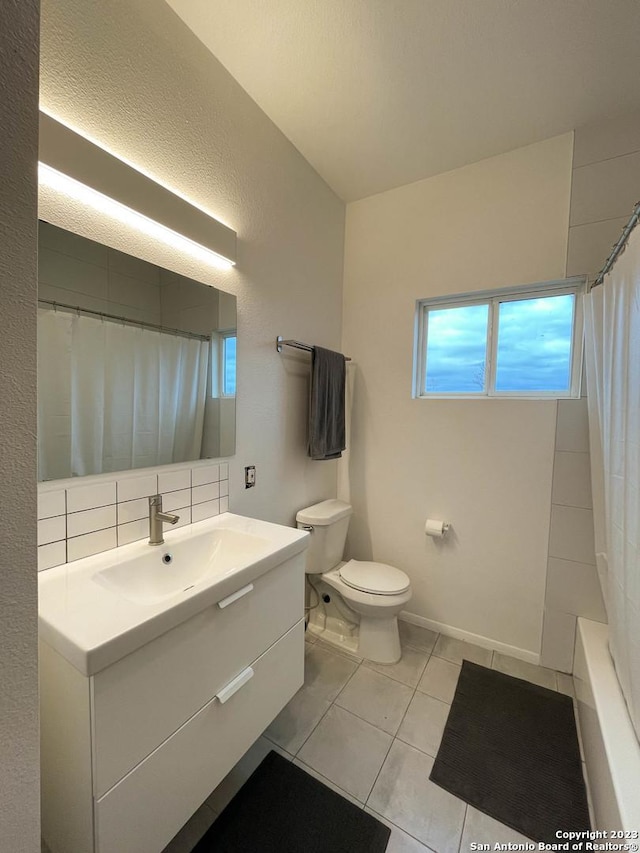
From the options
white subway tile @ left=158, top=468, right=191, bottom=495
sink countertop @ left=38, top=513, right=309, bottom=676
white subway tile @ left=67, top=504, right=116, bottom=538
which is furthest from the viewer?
white subway tile @ left=158, top=468, right=191, bottom=495

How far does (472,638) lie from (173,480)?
74.7 inches

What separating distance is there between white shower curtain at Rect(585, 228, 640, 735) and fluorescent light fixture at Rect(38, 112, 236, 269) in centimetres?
148

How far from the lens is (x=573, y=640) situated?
1.77 m

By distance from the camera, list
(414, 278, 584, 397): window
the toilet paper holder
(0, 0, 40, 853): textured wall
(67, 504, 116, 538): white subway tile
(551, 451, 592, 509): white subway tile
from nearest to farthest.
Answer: (0, 0, 40, 853): textured wall → (67, 504, 116, 538): white subway tile → (551, 451, 592, 509): white subway tile → (414, 278, 584, 397): window → the toilet paper holder

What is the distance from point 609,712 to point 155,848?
4.57 ft

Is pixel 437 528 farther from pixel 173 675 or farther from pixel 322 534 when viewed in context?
pixel 173 675

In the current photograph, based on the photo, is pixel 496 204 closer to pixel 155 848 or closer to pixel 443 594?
pixel 443 594

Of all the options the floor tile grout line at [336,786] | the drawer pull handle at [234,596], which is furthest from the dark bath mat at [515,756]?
the drawer pull handle at [234,596]

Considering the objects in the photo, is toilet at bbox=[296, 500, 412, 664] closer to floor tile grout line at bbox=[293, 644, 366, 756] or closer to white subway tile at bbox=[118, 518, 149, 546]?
floor tile grout line at bbox=[293, 644, 366, 756]

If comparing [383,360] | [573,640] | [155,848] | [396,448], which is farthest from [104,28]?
[573,640]

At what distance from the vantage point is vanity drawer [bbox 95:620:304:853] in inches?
30.8

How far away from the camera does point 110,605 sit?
0.85 metres

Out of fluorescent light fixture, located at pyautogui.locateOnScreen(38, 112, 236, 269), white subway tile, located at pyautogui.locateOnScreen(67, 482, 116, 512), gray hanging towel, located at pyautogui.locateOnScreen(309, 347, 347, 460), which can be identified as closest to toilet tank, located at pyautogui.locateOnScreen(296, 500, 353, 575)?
gray hanging towel, located at pyautogui.locateOnScreen(309, 347, 347, 460)

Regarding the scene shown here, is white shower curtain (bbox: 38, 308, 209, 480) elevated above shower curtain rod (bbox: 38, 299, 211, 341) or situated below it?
below
